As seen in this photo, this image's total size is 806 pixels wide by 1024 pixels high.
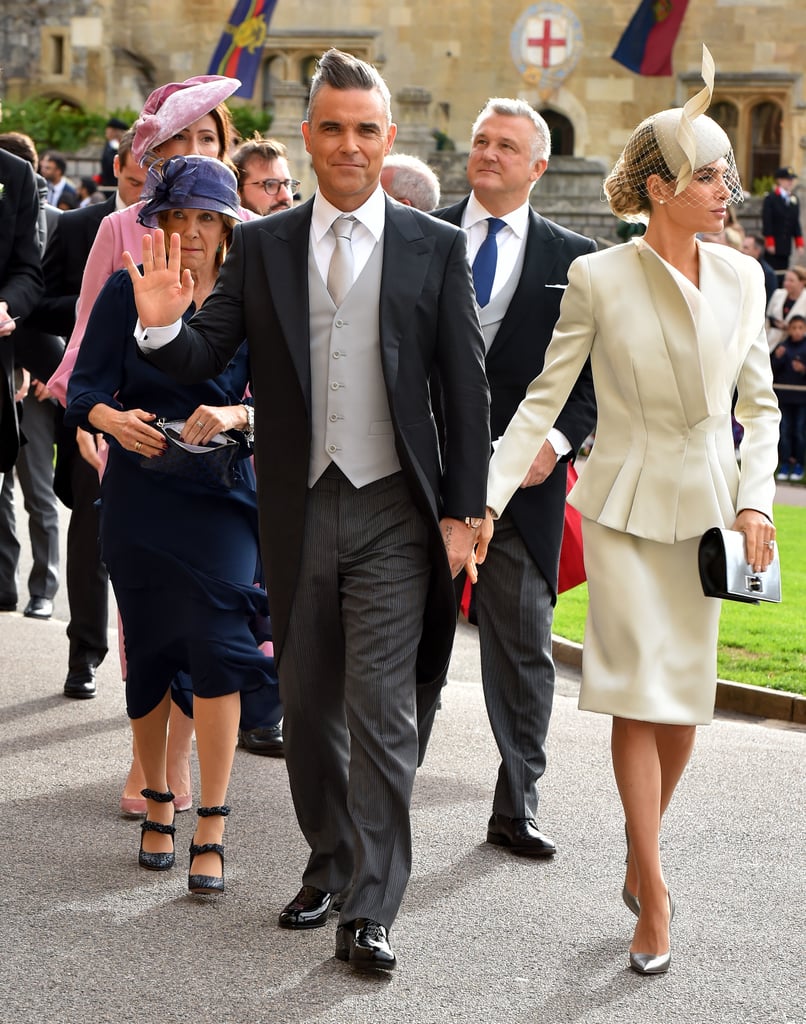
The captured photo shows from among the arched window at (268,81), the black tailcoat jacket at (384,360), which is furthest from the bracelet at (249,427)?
the arched window at (268,81)

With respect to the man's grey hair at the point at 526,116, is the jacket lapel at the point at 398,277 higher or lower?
lower

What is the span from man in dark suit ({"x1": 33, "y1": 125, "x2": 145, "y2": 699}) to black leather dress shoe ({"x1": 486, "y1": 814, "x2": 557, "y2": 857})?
2653 mm

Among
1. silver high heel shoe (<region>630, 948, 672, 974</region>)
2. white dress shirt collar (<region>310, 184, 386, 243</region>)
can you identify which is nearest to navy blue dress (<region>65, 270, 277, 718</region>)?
white dress shirt collar (<region>310, 184, 386, 243</region>)

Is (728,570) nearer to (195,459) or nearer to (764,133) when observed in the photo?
(195,459)

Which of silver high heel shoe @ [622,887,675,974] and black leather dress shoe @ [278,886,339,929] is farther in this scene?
black leather dress shoe @ [278,886,339,929]

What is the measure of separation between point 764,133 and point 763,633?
104 ft

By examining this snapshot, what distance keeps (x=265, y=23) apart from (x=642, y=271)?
115 feet

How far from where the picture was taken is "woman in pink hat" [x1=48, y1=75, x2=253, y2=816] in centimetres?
630

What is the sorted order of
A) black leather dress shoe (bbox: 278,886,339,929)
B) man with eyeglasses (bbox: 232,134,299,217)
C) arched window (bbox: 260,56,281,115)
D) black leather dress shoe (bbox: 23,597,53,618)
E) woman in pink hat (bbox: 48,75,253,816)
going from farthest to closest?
arched window (bbox: 260,56,281,115), black leather dress shoe (bbox: 23,597,53,618), man with eyeglasses (bbox: 232,134,299,217), woman in pink hat (bbox: 48,75,253,816), black leather dress shoe (bbox: 278,886,339,929)

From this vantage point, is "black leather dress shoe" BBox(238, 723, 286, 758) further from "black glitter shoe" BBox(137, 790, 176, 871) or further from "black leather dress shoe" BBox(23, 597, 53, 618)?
"black leather dress shoe" BBox(23, 597, 53, 618)

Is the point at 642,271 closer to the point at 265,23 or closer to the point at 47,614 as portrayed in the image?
the point at 47,614

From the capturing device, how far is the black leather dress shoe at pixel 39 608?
1009 centimetres

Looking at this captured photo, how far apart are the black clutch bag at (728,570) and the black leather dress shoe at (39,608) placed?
19.6 feet

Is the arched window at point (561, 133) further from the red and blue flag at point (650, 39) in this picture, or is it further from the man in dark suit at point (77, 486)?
the man in dark suit at point (77, 486)
